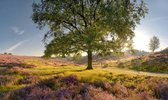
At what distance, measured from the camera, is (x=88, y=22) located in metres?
41.4

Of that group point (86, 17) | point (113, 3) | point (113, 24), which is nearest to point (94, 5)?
point (86, 17)

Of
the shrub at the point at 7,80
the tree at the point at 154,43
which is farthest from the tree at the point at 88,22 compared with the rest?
the tree at the point at 154,43

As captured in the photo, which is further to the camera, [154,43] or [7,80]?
[154,43]

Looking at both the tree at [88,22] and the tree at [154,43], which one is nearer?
the tree at [88,22]

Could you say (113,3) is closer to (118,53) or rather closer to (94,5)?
(94,5)

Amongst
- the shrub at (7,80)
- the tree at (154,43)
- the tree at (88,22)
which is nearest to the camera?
the shrub at (7,80)

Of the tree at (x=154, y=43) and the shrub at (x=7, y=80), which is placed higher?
the tree at (x=154, y=43)

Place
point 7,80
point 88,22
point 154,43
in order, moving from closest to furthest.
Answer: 1. point 7,80
2. point 88,22
3. point 154,43

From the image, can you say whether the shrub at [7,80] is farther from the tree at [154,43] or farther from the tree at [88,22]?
the tree at [154,43]

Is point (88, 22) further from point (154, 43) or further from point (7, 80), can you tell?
point (154, 43)

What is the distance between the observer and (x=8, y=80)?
70.6 feet

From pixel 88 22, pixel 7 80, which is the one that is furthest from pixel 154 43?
pixel 7 80

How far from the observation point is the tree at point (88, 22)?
3528 centimetres

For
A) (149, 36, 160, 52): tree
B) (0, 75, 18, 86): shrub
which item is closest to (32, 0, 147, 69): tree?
(0, 75, 18, 86): shrub
